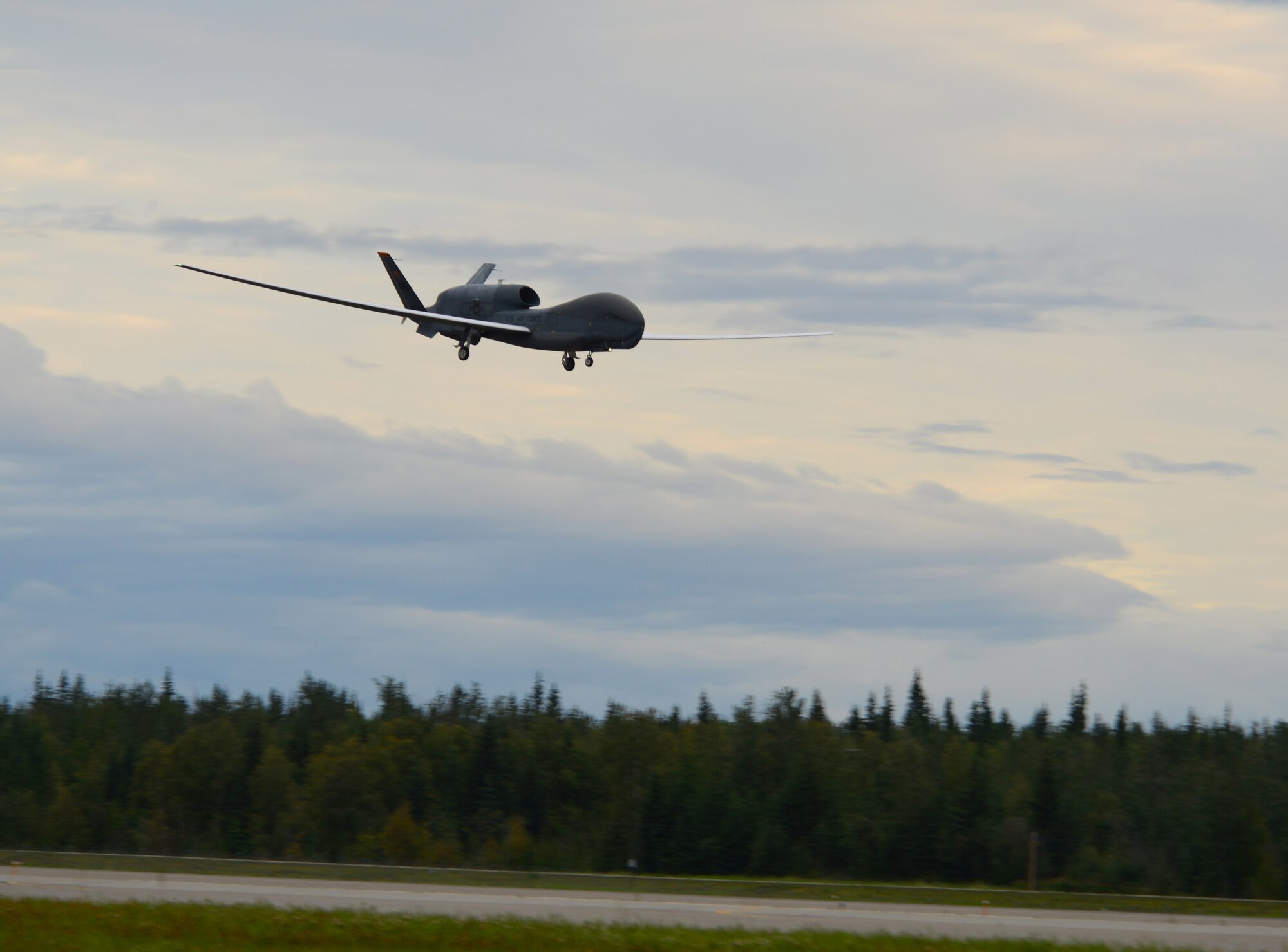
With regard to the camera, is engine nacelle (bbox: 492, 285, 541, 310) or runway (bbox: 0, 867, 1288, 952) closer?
engine nacelle (bbox: 492, 285, 541, 310)

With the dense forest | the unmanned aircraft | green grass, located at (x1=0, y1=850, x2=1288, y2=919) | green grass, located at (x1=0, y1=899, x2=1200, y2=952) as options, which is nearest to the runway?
green grass, located at (x1=0, y1=850, x2=1288, y2=919)

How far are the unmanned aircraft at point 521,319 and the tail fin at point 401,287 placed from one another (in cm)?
4

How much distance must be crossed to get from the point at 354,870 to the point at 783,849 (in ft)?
209

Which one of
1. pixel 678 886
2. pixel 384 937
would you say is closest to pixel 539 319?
pixel 384 937

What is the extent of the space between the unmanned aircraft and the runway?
A: 16447mm

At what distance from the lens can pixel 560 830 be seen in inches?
5394

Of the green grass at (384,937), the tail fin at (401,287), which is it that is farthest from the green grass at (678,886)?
the tail fin at (401,287)

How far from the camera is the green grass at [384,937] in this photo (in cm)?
3634

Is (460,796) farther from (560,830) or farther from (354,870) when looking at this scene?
(354,870)

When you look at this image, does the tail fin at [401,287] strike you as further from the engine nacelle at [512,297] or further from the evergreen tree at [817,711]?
the evergreen tree at [817,711]

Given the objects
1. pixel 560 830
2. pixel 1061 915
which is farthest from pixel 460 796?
pixel 1061 915

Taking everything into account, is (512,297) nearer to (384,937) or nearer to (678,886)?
(384,937)

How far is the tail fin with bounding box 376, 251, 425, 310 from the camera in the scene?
128 ft

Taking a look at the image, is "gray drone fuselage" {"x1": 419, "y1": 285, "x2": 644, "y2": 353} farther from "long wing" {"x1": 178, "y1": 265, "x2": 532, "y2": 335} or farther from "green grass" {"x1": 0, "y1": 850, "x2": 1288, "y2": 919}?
"green grass" {"x1": 0, "y1": 850, "x2": 1288, "y2": 919}
